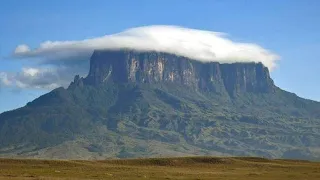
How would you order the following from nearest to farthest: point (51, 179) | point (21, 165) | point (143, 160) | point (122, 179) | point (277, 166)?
point (51, 179) → point (122, 179) → point (21, 165) → point (277, 166) → point (143, 160)

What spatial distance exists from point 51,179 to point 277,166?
91.2 meters

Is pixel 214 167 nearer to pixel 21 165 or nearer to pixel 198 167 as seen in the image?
pixel 198 167

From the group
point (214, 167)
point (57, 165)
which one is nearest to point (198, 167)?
point (214, 167)

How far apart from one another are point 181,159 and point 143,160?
12.9m

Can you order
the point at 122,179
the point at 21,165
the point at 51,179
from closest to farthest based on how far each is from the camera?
the point at 51,179 < the point at 122,179 < the point at 21,165

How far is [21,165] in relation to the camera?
154 m

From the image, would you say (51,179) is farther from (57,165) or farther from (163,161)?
(163,161)

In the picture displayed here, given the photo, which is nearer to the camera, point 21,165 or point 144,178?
point 144,178

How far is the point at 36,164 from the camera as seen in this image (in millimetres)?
158250

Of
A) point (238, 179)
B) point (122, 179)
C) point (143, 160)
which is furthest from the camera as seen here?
point (143, 160)

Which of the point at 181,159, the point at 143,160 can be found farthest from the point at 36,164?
the point at 181,159

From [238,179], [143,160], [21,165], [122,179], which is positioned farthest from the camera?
[143,160]

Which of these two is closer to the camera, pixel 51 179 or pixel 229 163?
pixel 51 179

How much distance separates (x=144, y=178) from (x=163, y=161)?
66.2m
